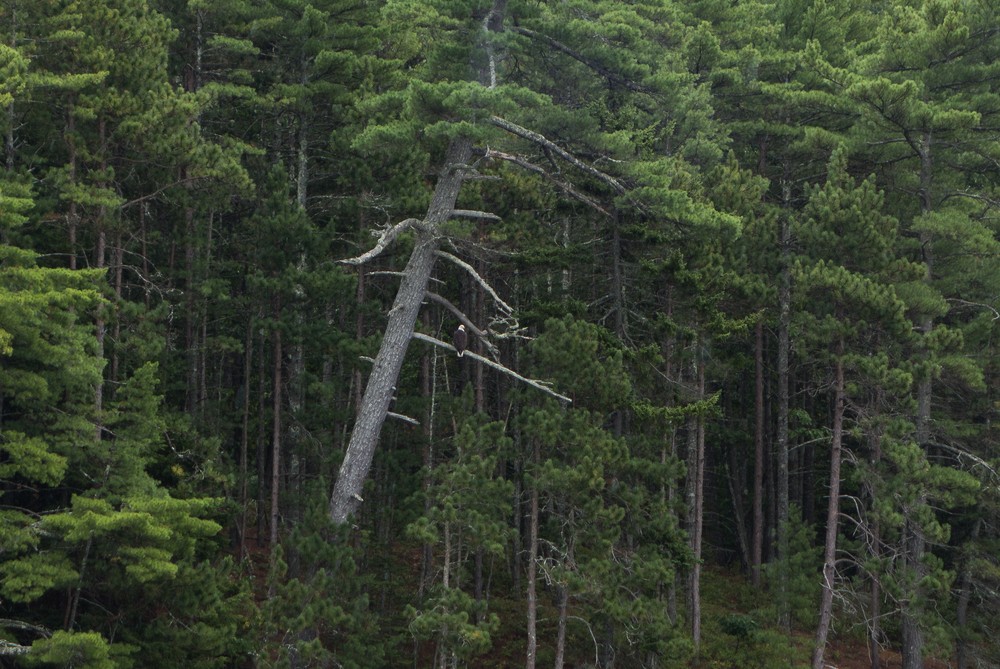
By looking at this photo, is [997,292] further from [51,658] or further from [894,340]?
[51,658]

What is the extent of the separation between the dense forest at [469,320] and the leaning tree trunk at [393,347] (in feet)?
0.18

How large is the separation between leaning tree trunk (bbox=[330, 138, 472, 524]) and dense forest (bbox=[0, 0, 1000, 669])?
0.18ft

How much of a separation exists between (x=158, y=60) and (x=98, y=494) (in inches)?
293

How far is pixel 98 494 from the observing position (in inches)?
532

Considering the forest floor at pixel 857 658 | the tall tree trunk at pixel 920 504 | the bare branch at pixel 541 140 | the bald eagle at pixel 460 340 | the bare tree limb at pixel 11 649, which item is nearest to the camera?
the bare tree limb at pixel 11 649

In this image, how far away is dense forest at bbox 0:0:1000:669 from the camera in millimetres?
14039

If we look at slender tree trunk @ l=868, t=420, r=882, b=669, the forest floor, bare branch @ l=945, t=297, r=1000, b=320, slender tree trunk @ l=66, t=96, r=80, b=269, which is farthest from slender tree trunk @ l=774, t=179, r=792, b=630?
slender tree trunk @ l=66, t=96, r=80, b=269

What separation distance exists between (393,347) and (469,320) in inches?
107

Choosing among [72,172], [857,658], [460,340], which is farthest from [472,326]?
[857,658]

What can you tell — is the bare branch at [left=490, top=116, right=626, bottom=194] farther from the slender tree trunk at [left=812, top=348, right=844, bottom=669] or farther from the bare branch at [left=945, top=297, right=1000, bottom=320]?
the bare branch at [left=945, top=297, right=1000, bottom=320]

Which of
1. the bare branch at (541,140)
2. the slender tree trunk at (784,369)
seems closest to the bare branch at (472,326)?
the bare branch at (541,140)

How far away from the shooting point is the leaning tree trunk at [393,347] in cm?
1455

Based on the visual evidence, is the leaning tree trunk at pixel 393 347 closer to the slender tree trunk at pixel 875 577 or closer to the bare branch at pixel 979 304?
the slender tree trunk at pixel 875 577

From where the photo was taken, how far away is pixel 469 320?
1727cm
